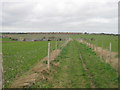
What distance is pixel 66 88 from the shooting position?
8070 mm

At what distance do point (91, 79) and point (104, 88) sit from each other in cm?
159

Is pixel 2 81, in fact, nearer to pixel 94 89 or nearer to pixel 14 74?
pixel 14 74

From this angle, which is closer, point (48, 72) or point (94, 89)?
point (94, 89)

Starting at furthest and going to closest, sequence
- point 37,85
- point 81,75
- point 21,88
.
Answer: point 81,75 < point 37,85 < point 21,88

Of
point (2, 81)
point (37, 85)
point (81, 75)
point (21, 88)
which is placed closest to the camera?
point (21, 88)

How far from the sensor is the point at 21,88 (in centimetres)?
771

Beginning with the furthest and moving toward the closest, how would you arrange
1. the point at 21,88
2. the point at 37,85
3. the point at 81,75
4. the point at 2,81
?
1. the point at 81,75
2. the point at 2,81
3. the point at 37,85
4. the point at 21,88

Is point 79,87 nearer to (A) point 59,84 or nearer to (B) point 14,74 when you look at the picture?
(A) point 59,84

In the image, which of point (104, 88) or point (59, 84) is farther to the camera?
point (59, 84)

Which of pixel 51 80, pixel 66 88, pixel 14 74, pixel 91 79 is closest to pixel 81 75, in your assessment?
pixel 91 79

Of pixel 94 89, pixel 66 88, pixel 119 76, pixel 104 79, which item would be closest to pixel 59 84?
pixel 66 88

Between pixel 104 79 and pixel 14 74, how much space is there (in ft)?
15.4

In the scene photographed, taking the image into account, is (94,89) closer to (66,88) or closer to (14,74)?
(66,88)

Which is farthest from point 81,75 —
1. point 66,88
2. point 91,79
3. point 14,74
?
point 14,74
